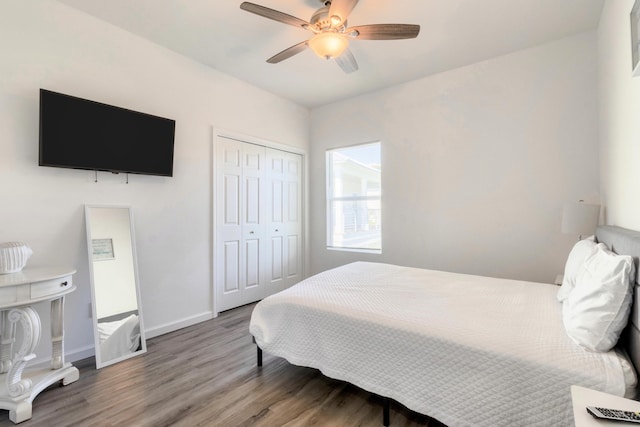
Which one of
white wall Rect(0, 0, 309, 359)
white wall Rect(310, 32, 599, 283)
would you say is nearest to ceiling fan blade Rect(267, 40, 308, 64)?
white wall Rect(0, 0, 309, 359)

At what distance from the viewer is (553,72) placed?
2826 millimetres

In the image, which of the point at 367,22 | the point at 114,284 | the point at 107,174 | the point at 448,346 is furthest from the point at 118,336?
the point at 367,22

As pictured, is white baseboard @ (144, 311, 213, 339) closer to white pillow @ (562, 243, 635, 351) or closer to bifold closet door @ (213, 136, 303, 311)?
bifold closet door @ (213, 136, 303, 311)

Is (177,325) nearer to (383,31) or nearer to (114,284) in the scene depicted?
(114,284)

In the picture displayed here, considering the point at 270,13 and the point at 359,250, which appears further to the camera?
the point at 359,250

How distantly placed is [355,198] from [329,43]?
2.47 m

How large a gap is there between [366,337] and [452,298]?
71 centimetres

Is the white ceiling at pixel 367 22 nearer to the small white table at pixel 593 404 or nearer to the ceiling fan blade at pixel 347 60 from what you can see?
the ceiling fan blade at pixel 347 60

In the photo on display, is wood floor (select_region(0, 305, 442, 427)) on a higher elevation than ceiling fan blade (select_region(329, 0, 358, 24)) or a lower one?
lower

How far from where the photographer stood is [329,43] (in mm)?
2068

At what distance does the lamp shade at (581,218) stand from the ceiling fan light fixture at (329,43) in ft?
7.47

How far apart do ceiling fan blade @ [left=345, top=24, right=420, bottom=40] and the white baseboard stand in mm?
3056

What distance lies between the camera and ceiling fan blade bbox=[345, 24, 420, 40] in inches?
78.7

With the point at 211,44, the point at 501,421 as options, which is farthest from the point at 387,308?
the point at 211,44
